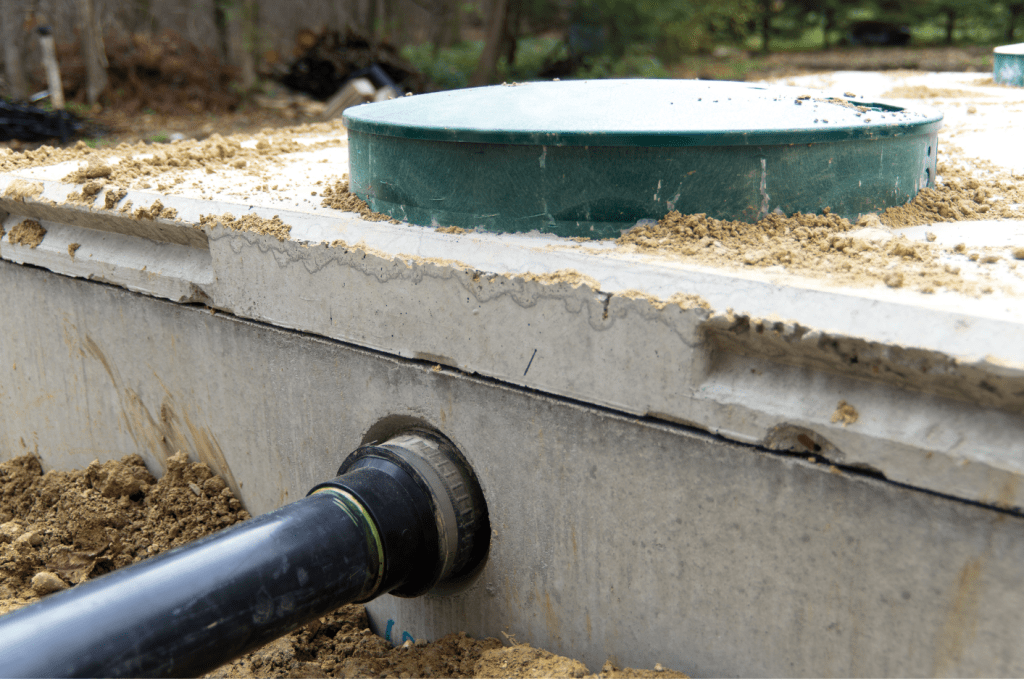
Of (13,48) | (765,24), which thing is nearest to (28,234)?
(13,48)

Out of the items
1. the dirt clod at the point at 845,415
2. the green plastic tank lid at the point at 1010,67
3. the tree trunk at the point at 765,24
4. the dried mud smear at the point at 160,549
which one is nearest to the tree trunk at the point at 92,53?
the dried mud smear at the point at 160,549

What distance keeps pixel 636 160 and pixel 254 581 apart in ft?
4.52

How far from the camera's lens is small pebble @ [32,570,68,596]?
2.80 m

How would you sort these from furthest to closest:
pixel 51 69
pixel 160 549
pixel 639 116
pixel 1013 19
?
pixel 1013 19
pixel 51 69
pixel 160 549
pixel 639 116

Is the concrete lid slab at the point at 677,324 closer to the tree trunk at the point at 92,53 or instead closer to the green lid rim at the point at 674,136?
the green lid rim at the point at 674,136

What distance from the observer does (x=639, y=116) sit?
2.35 metres

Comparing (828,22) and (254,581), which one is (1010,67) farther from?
(828,22)

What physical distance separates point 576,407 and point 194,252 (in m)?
1.53

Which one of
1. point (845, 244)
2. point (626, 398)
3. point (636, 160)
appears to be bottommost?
point (626, 398)

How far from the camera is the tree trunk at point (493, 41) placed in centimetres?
1359

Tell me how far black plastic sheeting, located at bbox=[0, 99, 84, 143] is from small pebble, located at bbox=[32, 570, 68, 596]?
8.68 m

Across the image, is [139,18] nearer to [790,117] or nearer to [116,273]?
[116,273]

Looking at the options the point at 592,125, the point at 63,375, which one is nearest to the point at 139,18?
the point at 63,375

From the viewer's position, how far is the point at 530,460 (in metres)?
2.20
